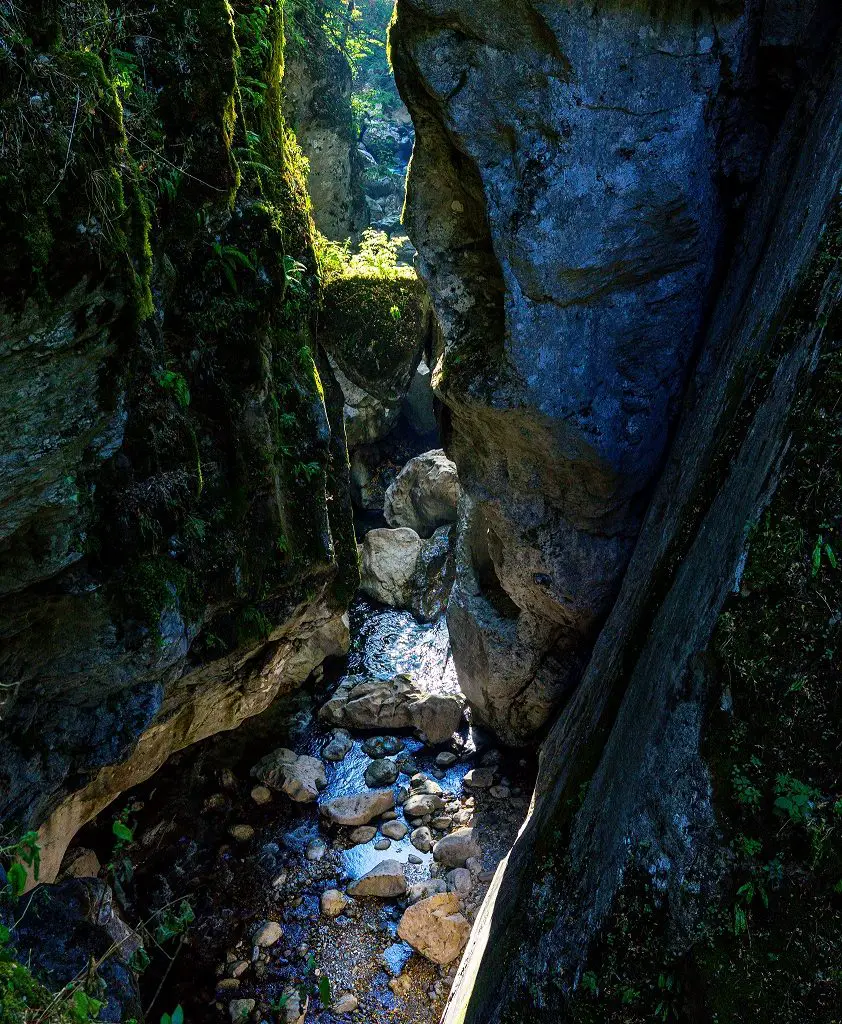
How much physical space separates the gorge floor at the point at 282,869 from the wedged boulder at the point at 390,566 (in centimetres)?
265

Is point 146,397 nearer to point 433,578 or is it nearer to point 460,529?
point 460,529

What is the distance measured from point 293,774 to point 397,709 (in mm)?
1797

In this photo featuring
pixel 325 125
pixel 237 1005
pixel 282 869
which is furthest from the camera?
pixel 325 125

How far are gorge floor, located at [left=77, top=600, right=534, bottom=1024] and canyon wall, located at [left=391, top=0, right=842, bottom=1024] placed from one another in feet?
4.07

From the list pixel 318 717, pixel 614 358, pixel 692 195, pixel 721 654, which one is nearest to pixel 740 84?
pixel 692 195

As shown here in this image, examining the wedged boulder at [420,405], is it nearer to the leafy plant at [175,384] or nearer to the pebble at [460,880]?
the pebble at [460,880]

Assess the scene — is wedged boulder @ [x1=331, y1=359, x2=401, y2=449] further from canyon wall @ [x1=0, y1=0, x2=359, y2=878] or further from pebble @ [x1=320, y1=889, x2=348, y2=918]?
pebble @ [x1=320, y1=889, x2=348, y2=918]

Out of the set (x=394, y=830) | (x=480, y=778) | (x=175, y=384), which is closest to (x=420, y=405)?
(x=480, y=778)

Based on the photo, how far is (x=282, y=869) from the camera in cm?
835

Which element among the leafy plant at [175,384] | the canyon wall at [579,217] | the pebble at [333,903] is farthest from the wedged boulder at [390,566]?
the leafy plant at [175,384]

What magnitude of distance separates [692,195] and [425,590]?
334 inches

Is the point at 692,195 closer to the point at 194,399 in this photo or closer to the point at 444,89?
the point at 444,89

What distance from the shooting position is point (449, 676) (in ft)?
37.9

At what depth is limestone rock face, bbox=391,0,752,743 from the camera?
238 inches
